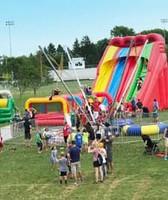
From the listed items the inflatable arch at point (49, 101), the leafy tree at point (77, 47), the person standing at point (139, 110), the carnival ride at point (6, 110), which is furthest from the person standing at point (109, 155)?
the leafy tree at point (77, 47)

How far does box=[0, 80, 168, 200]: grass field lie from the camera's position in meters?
13.6

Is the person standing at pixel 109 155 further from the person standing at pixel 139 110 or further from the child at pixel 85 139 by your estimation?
the person standing at pixel 139 110

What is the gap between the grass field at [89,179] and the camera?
1363 centimetres

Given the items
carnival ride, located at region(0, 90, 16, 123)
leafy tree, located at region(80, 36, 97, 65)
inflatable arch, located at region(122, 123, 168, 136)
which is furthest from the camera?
leafy tree, located at region(80, 36, 97, 65)

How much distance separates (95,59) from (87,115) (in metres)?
96.4

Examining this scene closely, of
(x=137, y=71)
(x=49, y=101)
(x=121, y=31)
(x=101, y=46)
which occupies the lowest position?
(x=49, y=101)

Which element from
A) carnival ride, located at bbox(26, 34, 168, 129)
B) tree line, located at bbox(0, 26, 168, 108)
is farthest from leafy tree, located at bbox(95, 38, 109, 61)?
carnival ride, located at bbox(26, 34, 168, 129)

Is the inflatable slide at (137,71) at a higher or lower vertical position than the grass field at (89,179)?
higher

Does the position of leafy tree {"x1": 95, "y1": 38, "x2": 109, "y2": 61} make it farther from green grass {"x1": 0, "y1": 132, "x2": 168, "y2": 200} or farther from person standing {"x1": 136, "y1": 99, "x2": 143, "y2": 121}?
green grass {"x1": 0, "y1": 132, "x2": 168, "y2": 200}

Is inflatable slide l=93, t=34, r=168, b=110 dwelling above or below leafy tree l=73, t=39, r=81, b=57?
below

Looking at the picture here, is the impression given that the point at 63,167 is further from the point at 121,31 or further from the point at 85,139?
the point at 121,31

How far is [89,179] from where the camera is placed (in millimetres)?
15422

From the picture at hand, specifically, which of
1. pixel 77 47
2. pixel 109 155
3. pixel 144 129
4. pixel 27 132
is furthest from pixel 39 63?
pixel 77 47

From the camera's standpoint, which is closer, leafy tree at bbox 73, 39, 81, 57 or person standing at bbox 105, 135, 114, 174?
person standing at bbox 105, 135, 114, 174
